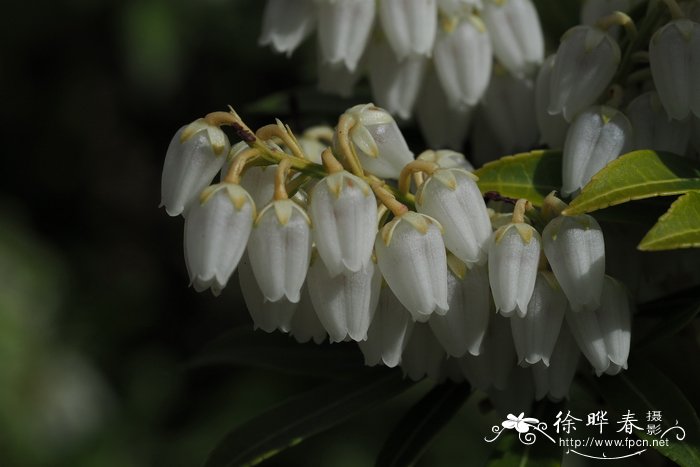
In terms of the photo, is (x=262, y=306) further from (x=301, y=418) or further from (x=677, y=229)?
(x=677, y=229)

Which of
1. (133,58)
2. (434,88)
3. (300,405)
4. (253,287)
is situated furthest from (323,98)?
(133,58)

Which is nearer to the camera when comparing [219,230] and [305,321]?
[219,230]

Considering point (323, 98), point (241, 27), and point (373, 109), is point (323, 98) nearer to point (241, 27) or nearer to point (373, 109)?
point (373, 109)

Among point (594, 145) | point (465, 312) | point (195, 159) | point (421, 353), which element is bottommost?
point (421, 353)

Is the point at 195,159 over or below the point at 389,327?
over

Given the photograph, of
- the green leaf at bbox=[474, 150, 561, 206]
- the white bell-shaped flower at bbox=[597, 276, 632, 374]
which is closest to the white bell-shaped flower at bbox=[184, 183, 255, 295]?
the green leaf at bbox=[474, 150, 561, 206]

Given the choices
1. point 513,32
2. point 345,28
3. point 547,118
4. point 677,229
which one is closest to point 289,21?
point 345,28

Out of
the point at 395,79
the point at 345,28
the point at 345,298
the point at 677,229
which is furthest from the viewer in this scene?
the point at 395,79
